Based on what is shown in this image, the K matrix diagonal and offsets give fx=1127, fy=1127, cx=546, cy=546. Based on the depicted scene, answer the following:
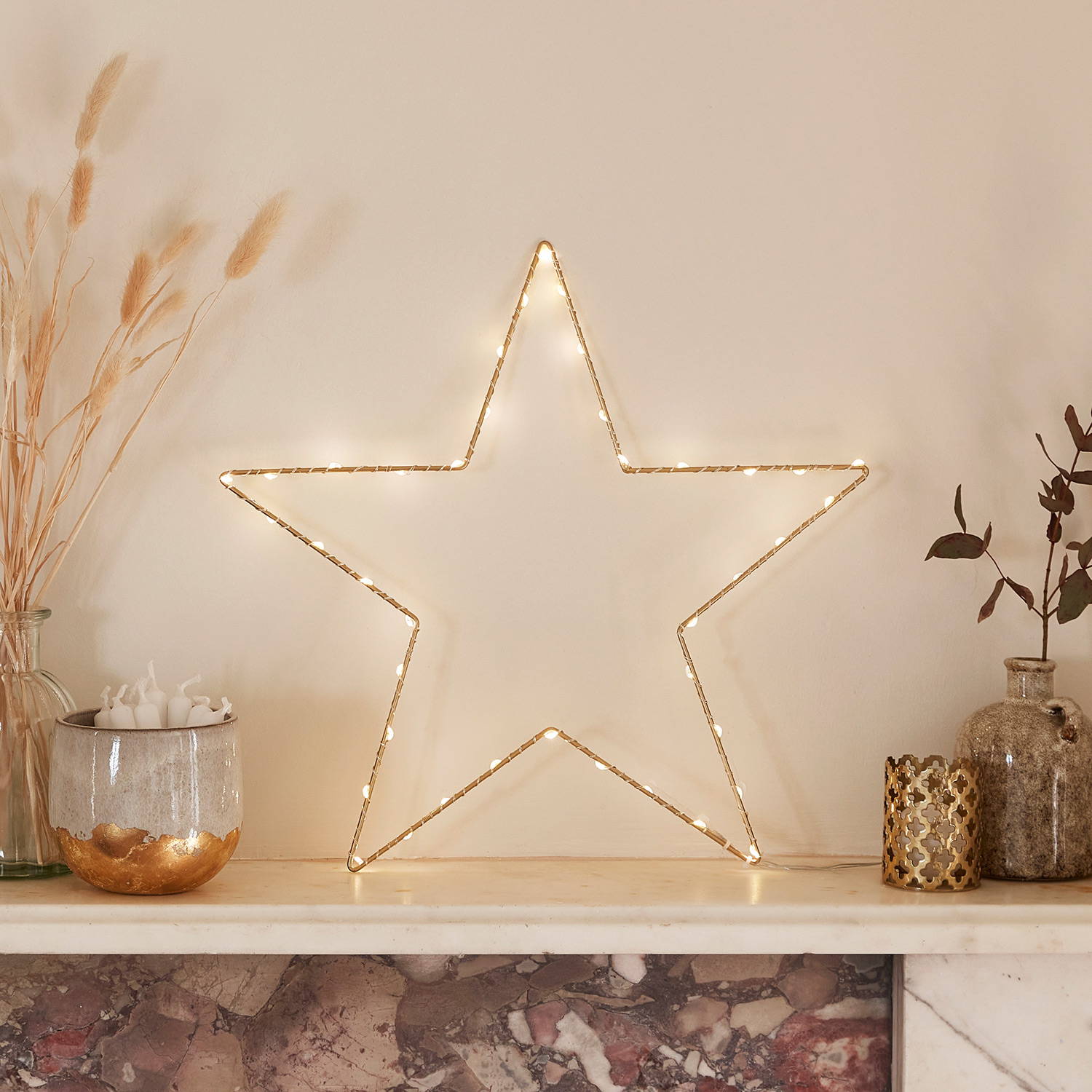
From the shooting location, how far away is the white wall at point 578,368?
4.11 feet

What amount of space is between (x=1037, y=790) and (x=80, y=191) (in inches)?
45.3

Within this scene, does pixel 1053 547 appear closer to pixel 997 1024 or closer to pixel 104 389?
pixel 997 1024

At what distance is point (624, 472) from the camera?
4.12 ft

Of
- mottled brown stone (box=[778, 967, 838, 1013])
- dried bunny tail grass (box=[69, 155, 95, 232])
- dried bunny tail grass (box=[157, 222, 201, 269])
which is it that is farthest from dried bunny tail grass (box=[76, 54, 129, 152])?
mottled brown stone (box=[778, 967, 838, 1013])

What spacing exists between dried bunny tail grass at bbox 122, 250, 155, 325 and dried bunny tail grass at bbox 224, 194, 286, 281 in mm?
83

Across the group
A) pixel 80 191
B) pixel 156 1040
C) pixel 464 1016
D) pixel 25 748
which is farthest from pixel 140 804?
pixel 80 191

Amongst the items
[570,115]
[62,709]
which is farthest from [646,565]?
[62,709]

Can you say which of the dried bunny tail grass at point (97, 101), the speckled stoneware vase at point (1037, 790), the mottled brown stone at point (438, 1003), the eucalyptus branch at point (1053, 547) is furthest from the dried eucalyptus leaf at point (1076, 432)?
the dried bunny tail grass at point (97, 101)

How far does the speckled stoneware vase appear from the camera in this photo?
44.9 inches

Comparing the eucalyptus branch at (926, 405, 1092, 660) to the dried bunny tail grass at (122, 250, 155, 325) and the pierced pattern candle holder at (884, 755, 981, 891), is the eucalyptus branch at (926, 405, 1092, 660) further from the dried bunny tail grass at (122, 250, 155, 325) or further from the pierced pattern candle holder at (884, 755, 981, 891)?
the dried bunny tail grass at (122, 250, 155, 325)

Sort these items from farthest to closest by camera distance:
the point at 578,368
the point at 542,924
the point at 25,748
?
the point at 578,368 < the point at 25,748 < the point at 542,924

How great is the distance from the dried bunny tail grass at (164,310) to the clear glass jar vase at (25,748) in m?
0.32

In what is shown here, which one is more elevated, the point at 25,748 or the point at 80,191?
the point at 80,191

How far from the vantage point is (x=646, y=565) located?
4.15 feet
